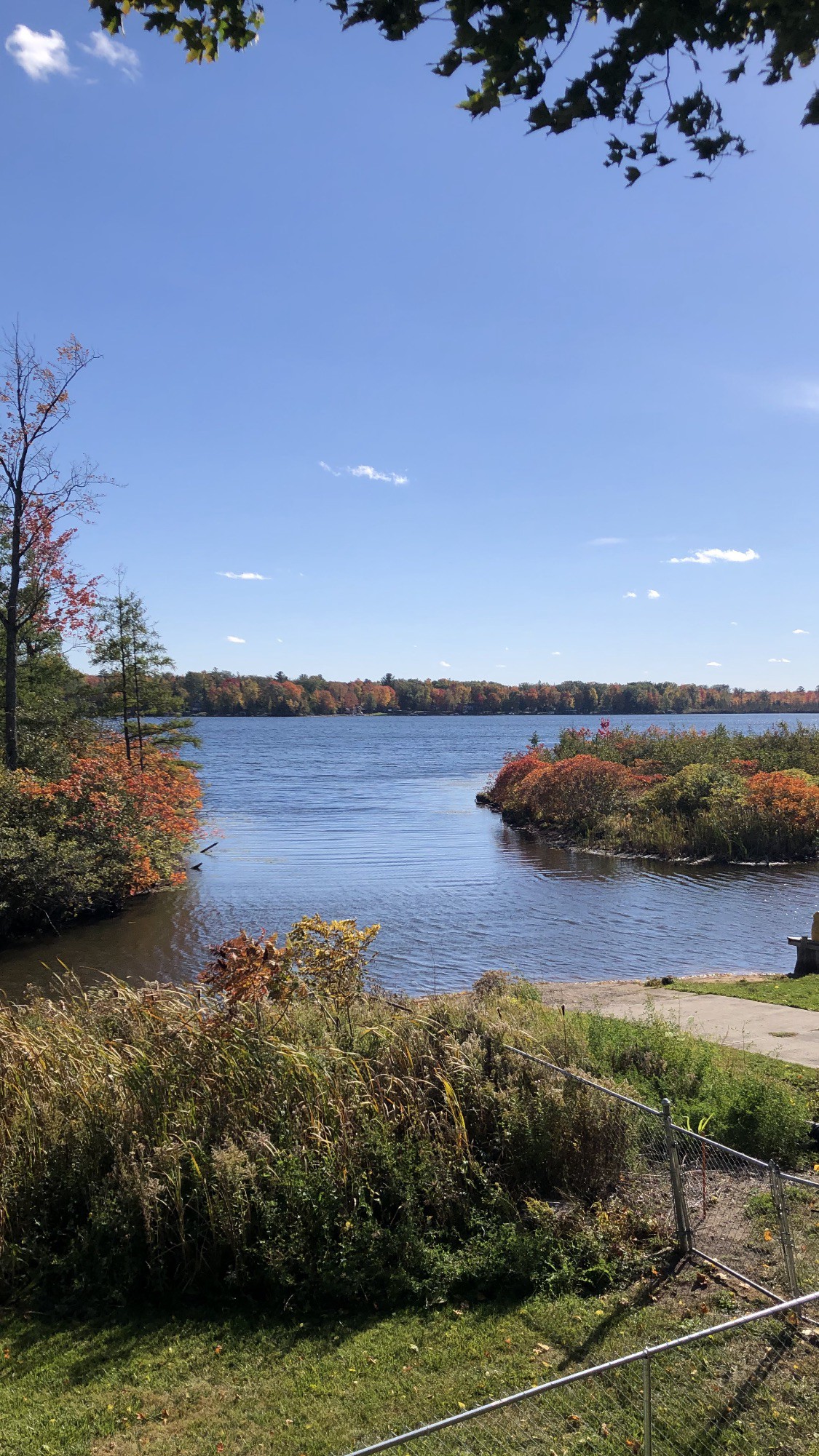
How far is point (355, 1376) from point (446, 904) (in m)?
19.1

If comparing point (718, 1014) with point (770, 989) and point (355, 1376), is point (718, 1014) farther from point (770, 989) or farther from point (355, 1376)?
point (355, 1376)

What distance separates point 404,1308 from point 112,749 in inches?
884

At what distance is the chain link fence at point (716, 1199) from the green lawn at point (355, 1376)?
313 millimetres

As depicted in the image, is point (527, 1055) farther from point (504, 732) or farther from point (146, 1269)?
point (504, 732)

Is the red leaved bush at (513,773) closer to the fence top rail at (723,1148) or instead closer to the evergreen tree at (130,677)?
the evergreen tree at (130,677)

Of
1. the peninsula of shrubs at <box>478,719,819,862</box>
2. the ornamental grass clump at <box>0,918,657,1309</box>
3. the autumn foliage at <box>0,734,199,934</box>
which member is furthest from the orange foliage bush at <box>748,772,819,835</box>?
the ornamental grass clump at <box>0,918,657,1309</box>

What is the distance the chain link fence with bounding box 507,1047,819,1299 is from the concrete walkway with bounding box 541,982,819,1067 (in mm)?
3042

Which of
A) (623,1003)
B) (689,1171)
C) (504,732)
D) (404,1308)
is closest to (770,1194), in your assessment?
(689,1171)

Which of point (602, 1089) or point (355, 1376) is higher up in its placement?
point (602, 1089)

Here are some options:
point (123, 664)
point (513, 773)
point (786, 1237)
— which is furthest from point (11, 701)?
point (513, 773)

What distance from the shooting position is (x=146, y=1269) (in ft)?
19.1

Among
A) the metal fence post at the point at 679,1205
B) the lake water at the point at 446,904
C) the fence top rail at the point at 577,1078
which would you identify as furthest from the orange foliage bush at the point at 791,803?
the metal fence post at the point at 679,1205

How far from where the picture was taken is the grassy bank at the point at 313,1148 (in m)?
5.70

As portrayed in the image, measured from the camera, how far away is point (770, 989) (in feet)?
44.4
